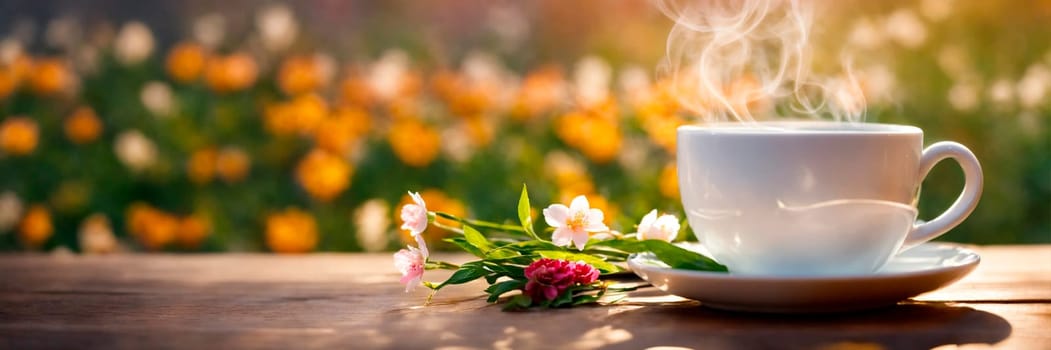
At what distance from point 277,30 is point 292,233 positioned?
0.55 meters

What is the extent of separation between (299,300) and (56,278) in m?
0.34

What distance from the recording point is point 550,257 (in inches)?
40.7

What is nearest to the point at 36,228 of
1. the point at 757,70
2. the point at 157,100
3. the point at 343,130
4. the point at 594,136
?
the point at 157,100

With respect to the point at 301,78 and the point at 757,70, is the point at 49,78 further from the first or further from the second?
the point at 757,70

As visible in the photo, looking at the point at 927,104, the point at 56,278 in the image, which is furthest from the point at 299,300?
the point at 927,104

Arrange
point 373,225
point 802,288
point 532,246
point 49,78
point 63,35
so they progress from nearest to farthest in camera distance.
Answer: point 802,288 → point 532,246 → point 373,225 → point 49,78 → point 63,35

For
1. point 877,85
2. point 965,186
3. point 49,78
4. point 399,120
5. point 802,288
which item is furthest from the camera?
point 49,78

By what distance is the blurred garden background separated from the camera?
214 centimetres

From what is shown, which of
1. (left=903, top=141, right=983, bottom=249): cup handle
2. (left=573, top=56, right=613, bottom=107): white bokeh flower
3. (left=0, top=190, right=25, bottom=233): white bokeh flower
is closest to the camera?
(left=903, top=141, right=983, bottom=249): cup handle

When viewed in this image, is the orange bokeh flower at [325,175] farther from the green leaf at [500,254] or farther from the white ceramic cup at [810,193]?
the white ceramic cup at [810,193]

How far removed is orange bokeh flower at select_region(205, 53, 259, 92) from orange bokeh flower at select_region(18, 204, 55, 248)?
1.45 feet

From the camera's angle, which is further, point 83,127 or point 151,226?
point 83,127

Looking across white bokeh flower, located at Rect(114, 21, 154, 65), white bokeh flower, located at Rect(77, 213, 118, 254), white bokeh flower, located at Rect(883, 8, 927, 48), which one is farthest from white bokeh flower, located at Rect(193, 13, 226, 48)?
white bokeh flower, located at Rect(883, 8, 927, 48)

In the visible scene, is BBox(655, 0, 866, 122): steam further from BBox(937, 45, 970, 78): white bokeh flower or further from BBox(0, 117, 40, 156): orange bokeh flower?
BBox(0, 117, 40, 156): orange bokeh flower
